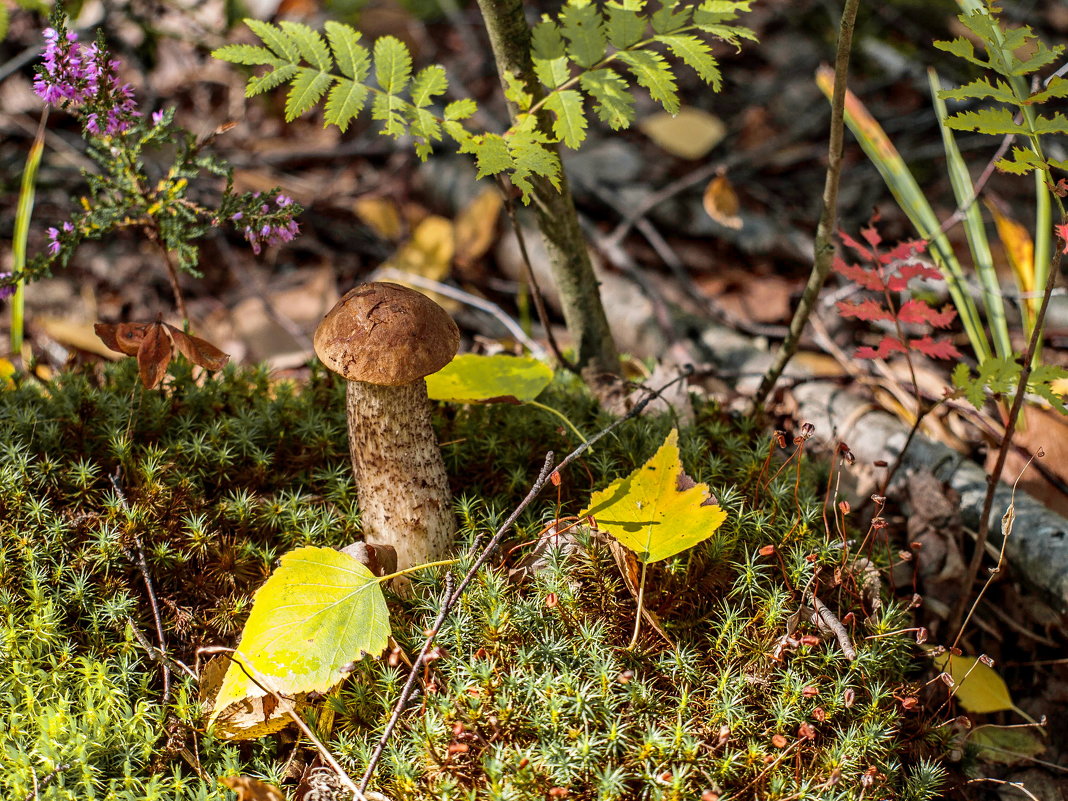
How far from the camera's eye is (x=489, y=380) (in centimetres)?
268

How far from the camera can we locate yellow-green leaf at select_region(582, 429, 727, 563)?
211 centimetres

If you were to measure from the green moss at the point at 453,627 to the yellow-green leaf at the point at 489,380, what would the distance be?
196 mm

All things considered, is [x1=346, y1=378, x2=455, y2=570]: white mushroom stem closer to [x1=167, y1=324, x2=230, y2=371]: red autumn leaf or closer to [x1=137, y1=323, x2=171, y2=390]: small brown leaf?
[x1=167, y1=324, x2=230, y2=371]: red autumn leaf

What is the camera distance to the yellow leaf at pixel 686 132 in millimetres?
5230

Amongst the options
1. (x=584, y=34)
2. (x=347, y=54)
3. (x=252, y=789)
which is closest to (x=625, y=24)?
(x=584, y=34)

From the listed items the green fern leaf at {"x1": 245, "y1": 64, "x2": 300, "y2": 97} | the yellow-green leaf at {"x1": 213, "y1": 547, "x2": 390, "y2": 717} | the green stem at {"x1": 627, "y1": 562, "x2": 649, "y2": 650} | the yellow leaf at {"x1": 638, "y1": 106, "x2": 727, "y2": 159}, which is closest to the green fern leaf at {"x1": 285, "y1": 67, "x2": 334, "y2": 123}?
the green fern leaf at {"x1": 245, "y1": 64, "x2": 300, "y2": 97}

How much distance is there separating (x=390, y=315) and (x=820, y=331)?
2.63m

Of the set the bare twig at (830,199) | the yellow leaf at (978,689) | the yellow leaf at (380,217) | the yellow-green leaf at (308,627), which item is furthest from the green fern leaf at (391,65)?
the yellow leaf at (380,217)

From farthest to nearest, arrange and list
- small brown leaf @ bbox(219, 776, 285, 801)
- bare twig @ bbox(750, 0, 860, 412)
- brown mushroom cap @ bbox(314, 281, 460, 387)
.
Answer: bare twig @ bbox(750, 0, 860, 412), brown mushroom cap @ bbox(314, 281, 460, 387), small brown leaf @ bbox(219, 776, 285, 801)

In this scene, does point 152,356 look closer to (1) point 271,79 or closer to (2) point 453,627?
(1) point 271,79

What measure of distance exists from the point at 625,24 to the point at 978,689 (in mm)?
2293

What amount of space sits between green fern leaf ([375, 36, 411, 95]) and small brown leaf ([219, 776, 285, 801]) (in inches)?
69.6

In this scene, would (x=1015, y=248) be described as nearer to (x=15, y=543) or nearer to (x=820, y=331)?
(x=820, y=331)

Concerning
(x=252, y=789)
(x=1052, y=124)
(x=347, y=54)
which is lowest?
(x=252, y=789)
